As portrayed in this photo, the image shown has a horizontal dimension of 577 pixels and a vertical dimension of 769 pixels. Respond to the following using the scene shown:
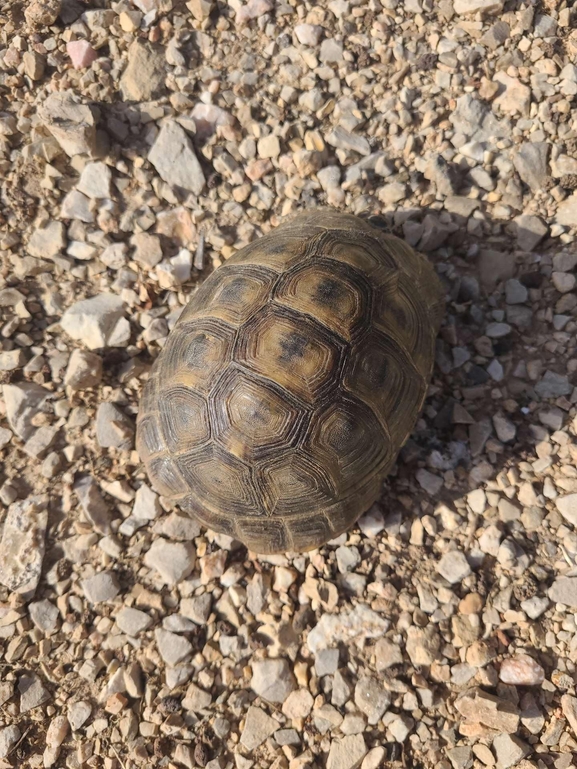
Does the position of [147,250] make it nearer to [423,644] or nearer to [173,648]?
[173,648]

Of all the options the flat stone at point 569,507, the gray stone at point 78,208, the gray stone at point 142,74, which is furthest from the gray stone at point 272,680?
the gray stone at point 142,74

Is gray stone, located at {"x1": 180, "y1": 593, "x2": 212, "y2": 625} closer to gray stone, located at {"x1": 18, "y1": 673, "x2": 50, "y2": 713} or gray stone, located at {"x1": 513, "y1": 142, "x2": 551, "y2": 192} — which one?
gray stone, located at {"x1": 18, "y1": 673, "x2": 50, "y2": 713}

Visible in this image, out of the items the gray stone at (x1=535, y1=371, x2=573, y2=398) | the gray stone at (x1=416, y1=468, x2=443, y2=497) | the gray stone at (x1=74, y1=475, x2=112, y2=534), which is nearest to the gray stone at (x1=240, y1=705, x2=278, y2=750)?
the gray stone at (x1=74, y1=475, x2=112, y2=534)

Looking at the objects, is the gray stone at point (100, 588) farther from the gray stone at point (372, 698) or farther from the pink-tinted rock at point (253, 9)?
the pink-tinted rock at point (253, 9)

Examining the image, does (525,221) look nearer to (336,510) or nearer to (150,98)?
(336,510)

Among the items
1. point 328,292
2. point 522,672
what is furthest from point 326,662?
point 328,292

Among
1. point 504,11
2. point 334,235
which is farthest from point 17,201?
point 504,11
